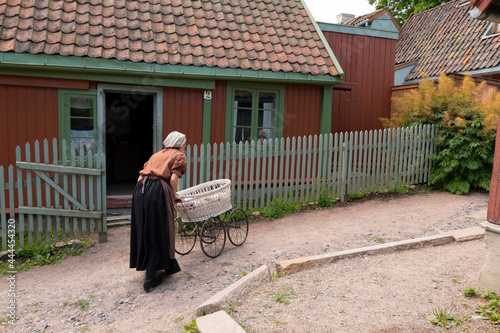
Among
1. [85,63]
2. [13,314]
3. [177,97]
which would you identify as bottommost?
[13,314]

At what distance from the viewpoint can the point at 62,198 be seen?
612cm

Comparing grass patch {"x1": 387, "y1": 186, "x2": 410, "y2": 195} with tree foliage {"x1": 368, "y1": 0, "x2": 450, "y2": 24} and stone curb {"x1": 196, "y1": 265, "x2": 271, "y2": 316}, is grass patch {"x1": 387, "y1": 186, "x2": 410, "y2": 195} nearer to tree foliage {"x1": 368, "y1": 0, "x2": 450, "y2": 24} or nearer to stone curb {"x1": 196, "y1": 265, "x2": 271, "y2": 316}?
stone curb {"x1": 196, "y1": 265, "x2": 271, "y2": 316}

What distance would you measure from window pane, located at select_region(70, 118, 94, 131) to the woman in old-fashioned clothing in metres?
3.68

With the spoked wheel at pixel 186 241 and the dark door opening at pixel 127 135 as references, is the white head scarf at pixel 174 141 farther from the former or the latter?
the dark door opening at pixel 127 135

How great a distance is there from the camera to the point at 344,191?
328 inches

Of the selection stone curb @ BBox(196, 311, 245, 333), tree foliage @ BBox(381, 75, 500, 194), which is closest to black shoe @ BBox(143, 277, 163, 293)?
stone curb @ BBox(196, 311, 245, 333)

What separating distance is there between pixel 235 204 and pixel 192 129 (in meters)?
2.02

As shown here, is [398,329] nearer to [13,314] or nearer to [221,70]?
[13,314]

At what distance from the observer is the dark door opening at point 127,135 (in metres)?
11.1

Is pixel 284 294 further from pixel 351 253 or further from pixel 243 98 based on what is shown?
pixel 243 98

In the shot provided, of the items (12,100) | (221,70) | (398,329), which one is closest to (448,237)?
(398,329)

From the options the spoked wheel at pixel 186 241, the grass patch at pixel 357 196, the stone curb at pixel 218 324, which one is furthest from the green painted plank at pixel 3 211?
the grass patch at pixel 357 196

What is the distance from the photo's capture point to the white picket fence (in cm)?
748

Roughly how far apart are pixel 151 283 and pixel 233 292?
4.07 feet
